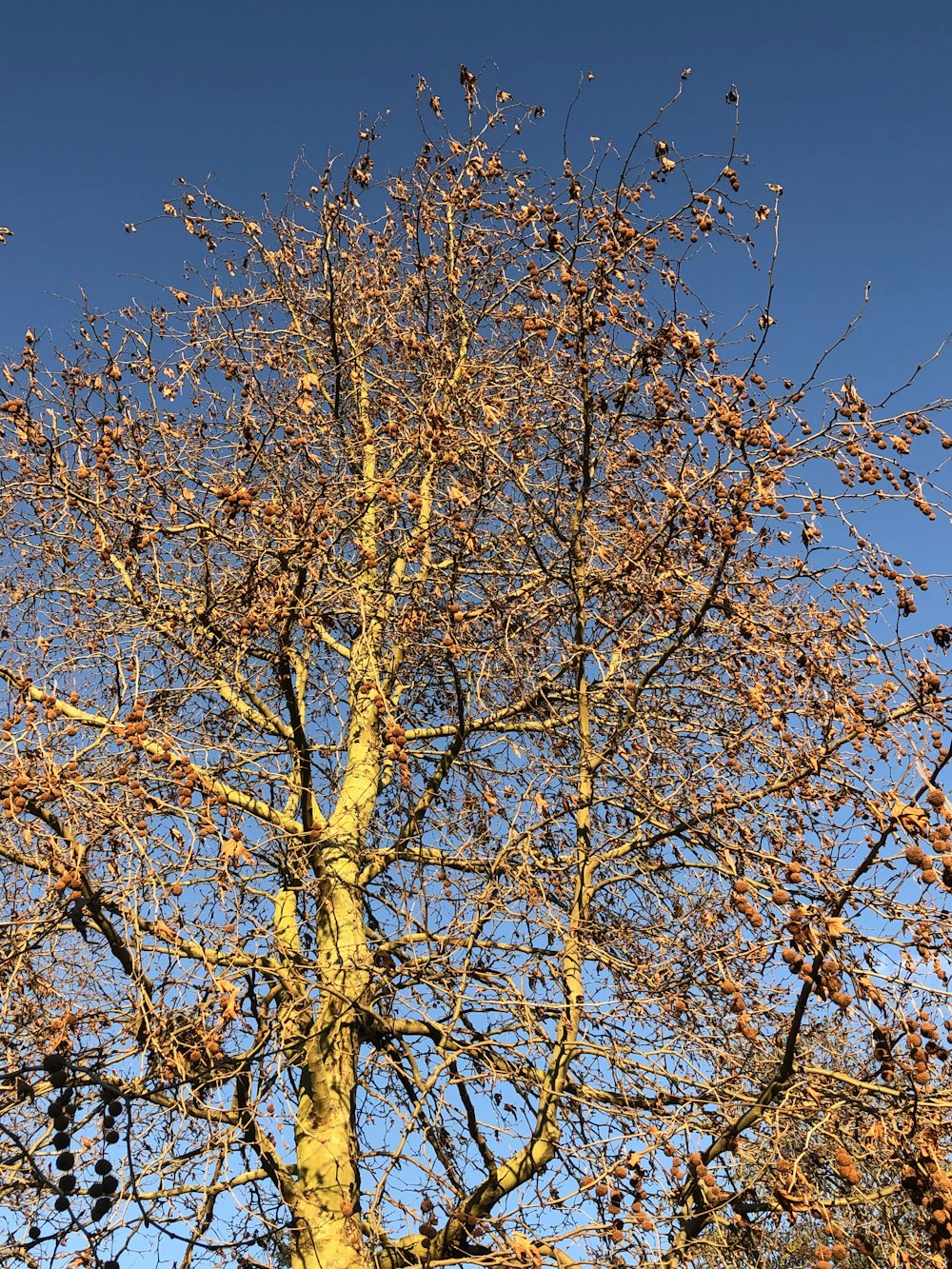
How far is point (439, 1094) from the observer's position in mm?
5355

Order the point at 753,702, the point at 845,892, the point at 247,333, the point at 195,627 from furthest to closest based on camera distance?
the point at 247,333, the point at 195,627, the point at 753,702, the point at 845,892

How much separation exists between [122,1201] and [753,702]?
3.68 metres

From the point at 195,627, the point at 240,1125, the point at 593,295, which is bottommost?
the point at 240,1125

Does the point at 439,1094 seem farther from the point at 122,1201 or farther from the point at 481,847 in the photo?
the point at 122,1201

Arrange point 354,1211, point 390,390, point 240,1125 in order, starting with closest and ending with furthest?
point 240,1125 < point 354,1211 < point 390,390

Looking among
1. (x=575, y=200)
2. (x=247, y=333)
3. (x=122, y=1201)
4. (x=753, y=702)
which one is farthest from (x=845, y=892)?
(x=247, y=333)

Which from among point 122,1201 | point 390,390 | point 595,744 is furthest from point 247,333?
point 122,1201

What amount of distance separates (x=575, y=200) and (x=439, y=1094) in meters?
4.77

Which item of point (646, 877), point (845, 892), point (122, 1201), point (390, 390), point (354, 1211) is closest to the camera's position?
point (845, 892)

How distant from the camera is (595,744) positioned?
6.40m

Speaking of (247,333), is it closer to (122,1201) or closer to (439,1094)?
(439,1094)

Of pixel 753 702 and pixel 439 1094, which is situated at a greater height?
pixel 753 702

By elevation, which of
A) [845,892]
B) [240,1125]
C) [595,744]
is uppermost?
[595,744]

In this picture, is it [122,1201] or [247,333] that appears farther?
[247,333]
